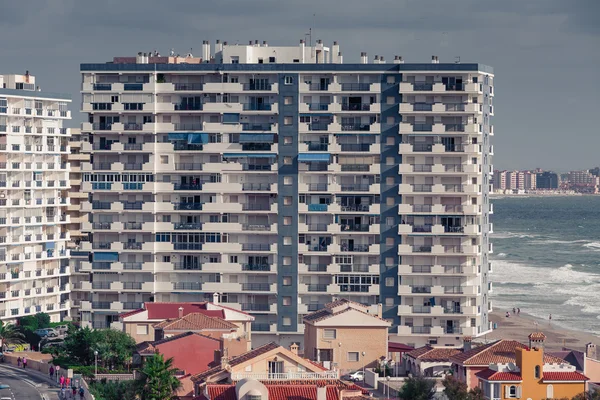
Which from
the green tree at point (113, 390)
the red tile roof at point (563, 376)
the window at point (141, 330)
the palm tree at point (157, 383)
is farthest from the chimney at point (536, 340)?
the window at point (141, 330)

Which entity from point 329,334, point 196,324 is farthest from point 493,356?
point 196,324

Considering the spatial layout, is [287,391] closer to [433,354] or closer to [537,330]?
[433,354]

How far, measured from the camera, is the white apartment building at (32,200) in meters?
145

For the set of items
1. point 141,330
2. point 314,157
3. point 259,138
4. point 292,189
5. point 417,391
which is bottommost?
point 417,391

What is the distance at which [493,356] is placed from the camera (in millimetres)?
93625

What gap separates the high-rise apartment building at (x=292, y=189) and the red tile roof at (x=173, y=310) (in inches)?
368

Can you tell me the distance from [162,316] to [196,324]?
403 inches

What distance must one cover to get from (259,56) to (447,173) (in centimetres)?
1990

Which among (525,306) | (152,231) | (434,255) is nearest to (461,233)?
(434,255)

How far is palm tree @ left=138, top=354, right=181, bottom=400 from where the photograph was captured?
299 ft

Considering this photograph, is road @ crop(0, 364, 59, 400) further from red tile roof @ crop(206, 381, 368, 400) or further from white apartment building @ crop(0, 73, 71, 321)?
red tile roof @ crop(206, 381, 368, 400)

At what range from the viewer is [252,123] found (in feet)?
436

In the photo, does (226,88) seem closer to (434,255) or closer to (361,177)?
(361,177)

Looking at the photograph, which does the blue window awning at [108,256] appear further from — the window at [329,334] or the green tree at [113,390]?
the green tree at [113,390]
